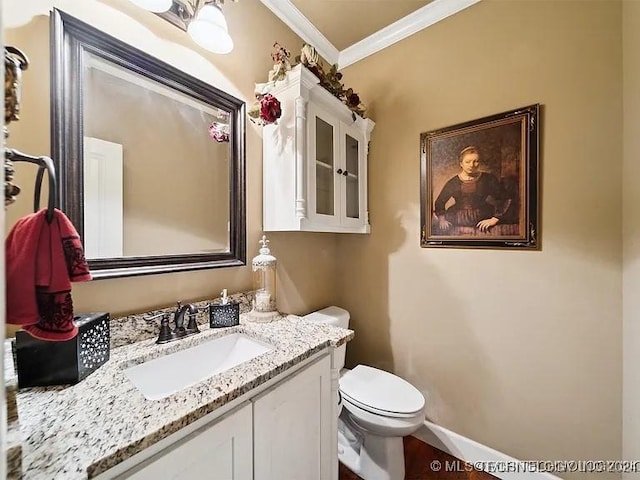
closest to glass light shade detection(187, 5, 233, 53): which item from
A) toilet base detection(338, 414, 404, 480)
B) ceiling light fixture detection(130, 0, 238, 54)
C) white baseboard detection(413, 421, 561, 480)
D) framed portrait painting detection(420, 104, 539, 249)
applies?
ceiling light fixture detection(130, 0, 238, 54)

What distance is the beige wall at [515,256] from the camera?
1139 mm

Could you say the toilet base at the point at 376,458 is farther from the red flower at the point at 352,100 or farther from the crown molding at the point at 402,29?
the crown molding at the point at 402,29

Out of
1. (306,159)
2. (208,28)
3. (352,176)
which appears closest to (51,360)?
(306,159)

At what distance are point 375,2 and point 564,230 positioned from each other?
1.58 meters

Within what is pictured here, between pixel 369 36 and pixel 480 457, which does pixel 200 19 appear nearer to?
pixel 369 36

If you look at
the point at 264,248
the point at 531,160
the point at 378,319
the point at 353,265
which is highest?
the point at 531,160

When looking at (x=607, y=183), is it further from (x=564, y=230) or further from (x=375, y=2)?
(x=375, y=2)

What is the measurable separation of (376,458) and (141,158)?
1.73 meters

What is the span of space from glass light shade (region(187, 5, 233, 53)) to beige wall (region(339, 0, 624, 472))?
1.07m

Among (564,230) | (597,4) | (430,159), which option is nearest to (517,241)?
(564,230)

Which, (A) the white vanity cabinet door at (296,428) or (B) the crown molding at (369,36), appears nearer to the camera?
(A) the white vanity cabinet door at (296,428)

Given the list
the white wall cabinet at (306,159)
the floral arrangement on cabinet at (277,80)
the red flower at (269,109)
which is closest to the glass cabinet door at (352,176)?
the white wall cabinet at (306,159)

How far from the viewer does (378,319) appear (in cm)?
180

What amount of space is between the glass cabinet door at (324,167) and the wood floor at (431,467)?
144cm
